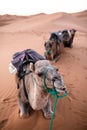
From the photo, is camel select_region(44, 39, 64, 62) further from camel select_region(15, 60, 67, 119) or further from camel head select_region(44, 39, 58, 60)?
camel select_region(15, 60, 67, 119)

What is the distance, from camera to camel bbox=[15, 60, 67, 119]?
9.58ft

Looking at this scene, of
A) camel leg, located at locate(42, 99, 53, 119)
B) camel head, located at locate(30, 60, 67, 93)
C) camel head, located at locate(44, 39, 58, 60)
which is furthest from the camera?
camel head, located at locate(44, 39, 58, 60)

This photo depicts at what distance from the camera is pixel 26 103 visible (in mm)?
4016

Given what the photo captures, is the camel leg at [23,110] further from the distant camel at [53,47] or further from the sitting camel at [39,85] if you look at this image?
the distant camel at [53,47]

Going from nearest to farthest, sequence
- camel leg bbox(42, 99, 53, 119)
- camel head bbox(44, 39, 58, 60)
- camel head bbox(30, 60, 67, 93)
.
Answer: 1. camel head bbox(30, 60, 67, 93)
2. camel leg bbox(42, 99, 53, 119)
3. camel head bbox(44, 39, 58, 60)

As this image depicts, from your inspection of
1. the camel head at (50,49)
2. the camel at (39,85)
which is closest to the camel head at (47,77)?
the camel at (39,85)

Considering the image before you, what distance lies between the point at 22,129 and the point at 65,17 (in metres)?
17.3

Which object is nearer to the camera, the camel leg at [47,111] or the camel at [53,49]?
the camel leg at [47,111]

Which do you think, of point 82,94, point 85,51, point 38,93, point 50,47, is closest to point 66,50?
point 85,51

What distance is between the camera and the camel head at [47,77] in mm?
2838

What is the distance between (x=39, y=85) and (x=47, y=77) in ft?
0.79

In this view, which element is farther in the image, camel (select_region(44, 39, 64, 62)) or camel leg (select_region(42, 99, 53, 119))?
camel (select_region(44, 39, 64, 62))

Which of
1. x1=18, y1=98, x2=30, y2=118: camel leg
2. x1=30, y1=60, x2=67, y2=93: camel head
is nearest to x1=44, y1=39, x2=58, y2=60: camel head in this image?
x1=18, y1=98, x2=30, y2=118: camel leg

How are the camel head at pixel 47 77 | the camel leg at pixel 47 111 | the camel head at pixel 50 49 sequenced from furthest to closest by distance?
the camel head at pixel 50 49
the camel leg at pixel 47 111
the camel head at pixel 47 77
